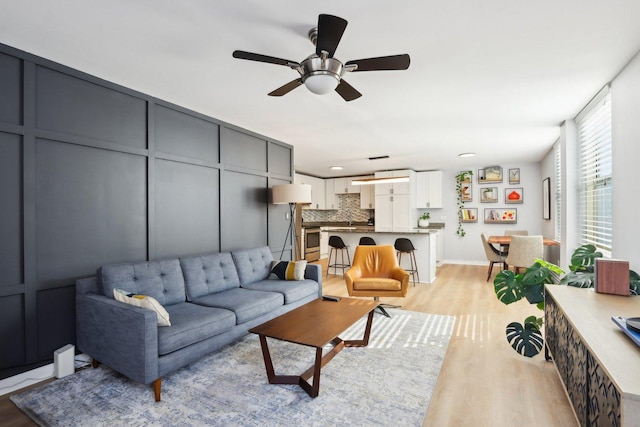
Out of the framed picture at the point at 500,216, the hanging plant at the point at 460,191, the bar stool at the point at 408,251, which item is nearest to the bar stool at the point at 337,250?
the bar stool at the point at 408,251

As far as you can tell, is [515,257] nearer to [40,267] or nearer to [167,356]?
[167,356]

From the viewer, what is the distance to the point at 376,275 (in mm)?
4258

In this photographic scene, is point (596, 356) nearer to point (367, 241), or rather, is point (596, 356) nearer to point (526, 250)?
point (526, 250)

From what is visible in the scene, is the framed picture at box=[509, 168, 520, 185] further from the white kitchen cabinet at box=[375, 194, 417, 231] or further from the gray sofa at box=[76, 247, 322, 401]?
the gray sofa at box=[76, 247, 322, 401]

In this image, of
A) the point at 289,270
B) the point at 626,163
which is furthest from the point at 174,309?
the point at 626,163

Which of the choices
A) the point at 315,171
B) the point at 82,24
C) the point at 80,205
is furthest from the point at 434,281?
the point at 82,24

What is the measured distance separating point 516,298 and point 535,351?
40cm

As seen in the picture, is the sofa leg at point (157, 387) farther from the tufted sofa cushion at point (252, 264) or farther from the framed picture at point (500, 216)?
the framed picture at point (500, 216)

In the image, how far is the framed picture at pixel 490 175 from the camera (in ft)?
24.4

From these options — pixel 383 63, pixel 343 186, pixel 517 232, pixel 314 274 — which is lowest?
pixel 314 274

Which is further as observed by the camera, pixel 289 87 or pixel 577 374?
pixel 289 87

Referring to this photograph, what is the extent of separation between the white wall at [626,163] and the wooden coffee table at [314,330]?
197cm

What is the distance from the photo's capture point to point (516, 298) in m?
2.68

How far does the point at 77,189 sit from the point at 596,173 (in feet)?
15.9
